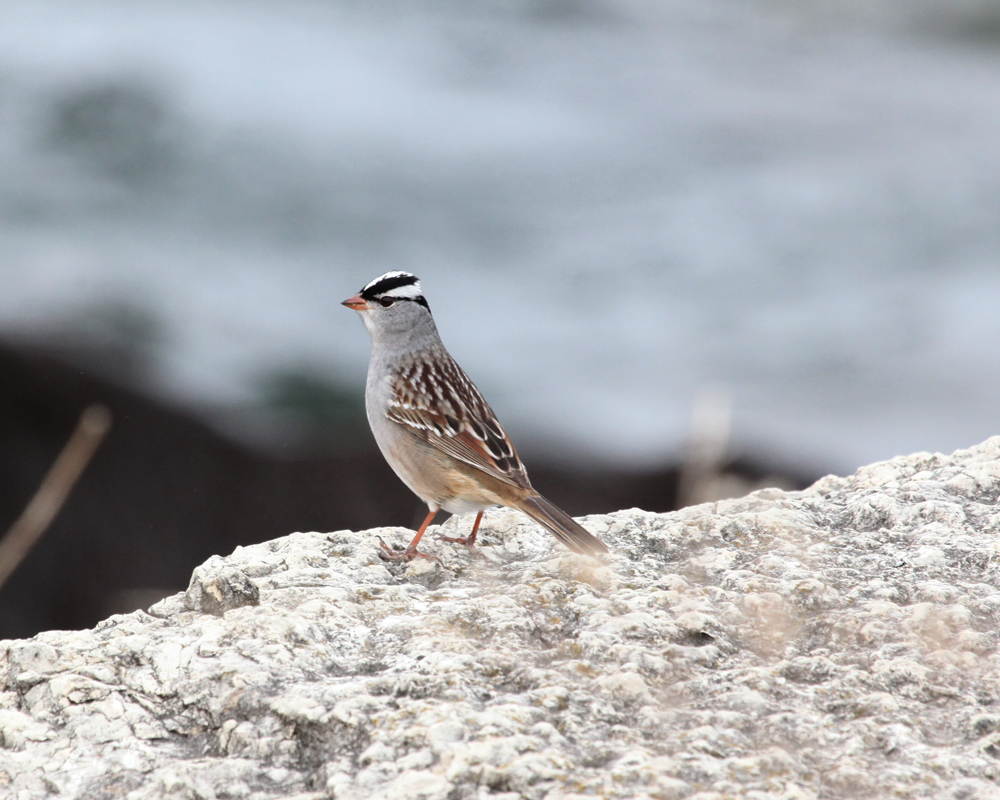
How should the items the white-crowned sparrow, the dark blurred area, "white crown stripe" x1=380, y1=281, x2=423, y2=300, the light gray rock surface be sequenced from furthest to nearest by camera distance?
the dark blurred area < "white crown stripe" x1=380, y1=281, x2=423, y2=300 < the white-crowned sparrow < the light gray rock surface

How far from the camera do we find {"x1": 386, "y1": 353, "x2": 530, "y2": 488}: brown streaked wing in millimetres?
4375

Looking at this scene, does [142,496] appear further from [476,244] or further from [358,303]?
[476,244]

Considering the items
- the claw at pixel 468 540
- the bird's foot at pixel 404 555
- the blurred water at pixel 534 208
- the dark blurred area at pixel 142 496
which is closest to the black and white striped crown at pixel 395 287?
the dark blurred area at pixel 142 496

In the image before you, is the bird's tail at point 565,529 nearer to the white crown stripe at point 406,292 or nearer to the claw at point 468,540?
the claw at point 468,540

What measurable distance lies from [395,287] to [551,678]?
128 inches

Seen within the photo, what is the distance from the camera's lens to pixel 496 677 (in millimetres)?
2479

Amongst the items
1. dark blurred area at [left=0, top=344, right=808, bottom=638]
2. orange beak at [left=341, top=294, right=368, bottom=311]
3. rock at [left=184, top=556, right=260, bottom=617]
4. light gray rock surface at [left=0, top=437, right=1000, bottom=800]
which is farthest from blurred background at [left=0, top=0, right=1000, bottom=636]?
light gray rock surface at [left=0, top=437, right=1000, bottom=800]

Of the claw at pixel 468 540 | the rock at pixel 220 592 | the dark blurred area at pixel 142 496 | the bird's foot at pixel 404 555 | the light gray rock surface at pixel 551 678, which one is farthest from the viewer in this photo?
the dark blurred area at pixel 142 496

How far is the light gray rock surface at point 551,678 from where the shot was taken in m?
2.12

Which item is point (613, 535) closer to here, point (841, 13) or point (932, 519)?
point (932, 519)

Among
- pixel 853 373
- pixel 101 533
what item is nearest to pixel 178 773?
pixel 101 533

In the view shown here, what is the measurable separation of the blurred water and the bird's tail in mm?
4421

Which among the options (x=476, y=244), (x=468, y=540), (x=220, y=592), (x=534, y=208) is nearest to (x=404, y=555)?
(x=468, y=540)

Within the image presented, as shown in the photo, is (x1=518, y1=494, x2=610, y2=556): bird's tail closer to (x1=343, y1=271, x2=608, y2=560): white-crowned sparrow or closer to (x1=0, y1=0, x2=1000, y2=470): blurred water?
(x1=343, y1=271, x2=608, y2=560): white-crowned sparrow
